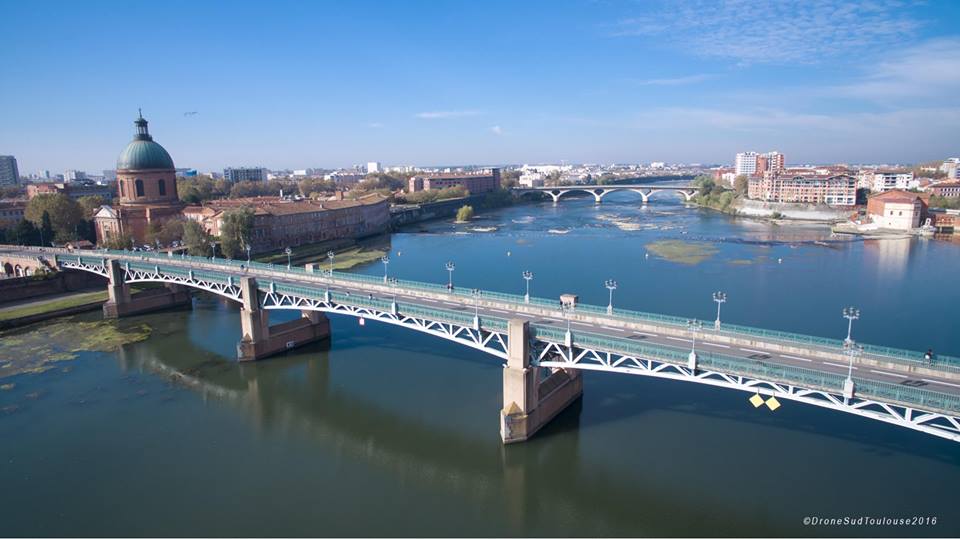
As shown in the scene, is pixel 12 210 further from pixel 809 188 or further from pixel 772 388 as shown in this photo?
pixel 809 188

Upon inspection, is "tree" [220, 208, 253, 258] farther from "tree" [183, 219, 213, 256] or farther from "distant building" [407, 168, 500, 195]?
"distant building" [407, 168, 500, 195]

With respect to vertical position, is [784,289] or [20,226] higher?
[20,226]

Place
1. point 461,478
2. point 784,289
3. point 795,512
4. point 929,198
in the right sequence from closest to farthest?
point 795,512 < point 461,478 < point 784,289 < point 929,198

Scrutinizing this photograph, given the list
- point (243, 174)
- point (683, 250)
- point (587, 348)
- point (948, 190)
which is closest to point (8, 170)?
point (243, 174)

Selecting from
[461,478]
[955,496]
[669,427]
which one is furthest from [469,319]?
[955,496]

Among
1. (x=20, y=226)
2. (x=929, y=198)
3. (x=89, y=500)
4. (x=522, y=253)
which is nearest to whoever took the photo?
(x=89, y=500)

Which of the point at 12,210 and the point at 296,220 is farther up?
the point at 12,210

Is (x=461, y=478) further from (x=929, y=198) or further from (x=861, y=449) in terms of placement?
(x=929, y=198)

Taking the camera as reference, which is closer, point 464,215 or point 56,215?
point 56,215
